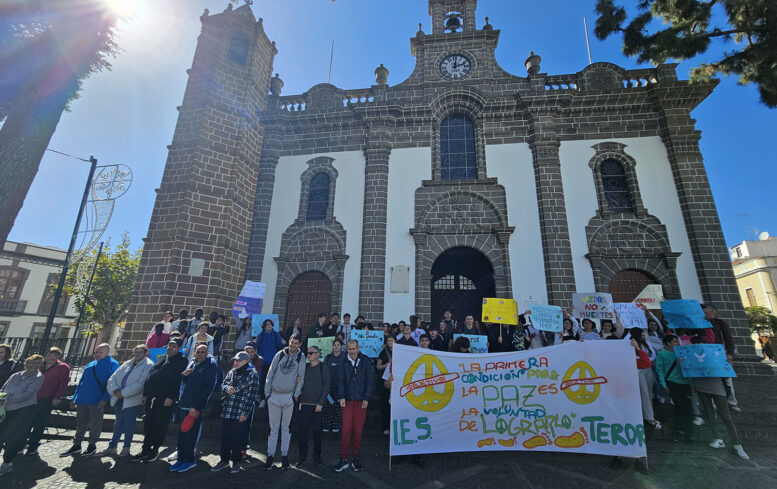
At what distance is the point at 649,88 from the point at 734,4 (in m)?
4.10

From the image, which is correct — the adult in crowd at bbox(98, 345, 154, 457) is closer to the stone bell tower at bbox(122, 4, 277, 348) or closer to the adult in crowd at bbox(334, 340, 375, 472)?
the adult in crowd at bbox(334, 340, 375, 472)

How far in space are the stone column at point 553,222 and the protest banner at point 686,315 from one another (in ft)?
12.1

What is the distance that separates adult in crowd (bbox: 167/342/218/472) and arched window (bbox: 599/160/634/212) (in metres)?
12.7

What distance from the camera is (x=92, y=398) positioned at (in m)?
5.73

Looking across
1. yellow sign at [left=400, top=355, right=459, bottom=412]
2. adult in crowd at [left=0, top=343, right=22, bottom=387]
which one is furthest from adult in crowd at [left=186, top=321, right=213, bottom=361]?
yellow sign at [left=400, top=355, right=459, bottom=412]

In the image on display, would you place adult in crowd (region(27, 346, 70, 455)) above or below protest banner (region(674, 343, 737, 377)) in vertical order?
below

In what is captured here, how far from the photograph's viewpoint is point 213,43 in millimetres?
12789

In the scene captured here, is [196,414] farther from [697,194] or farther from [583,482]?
[697,194]

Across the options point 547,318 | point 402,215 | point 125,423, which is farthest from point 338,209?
point 125,423

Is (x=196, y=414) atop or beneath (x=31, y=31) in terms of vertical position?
beneath

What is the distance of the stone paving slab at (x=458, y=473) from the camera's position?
4.42 m

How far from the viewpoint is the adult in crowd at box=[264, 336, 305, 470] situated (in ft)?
16.8

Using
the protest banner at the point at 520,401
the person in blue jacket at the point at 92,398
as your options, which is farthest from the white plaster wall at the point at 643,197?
the person in blue jacket at the point at 92,398

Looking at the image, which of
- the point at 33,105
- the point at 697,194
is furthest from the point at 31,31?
the point at 697,194
